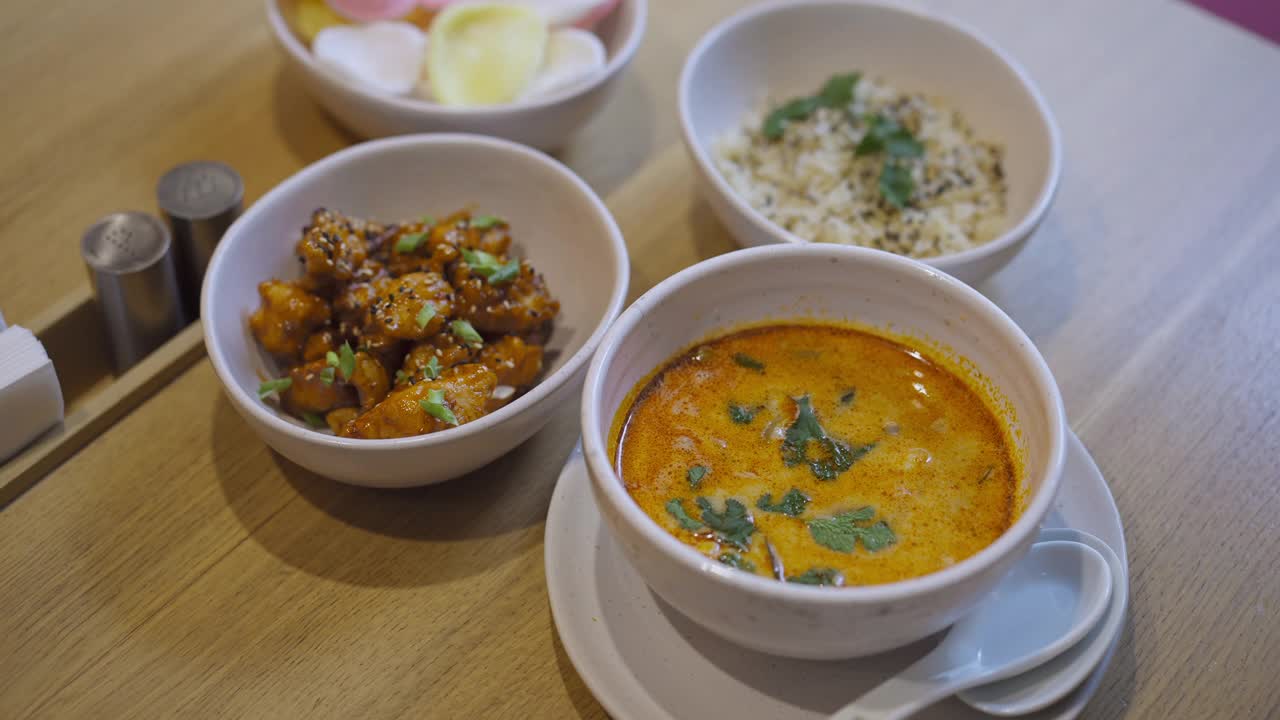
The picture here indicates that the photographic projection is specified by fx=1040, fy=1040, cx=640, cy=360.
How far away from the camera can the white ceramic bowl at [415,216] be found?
53.7 inches

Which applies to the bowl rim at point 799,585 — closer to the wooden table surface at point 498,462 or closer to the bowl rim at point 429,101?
the wooden table surface at point 498,462

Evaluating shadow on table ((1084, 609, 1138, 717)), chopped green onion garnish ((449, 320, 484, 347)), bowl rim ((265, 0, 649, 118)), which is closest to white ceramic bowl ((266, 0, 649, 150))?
bowl rim ((265, 0, 649, 118))

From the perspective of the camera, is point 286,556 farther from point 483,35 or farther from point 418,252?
point 483,35

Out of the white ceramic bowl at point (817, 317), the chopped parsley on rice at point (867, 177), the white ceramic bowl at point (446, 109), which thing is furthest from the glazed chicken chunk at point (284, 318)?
the chopped parsley on rice at point (867, 177)

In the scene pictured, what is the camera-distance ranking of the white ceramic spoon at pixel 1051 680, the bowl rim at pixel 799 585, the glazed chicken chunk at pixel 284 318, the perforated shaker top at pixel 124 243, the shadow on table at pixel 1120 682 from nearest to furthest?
the bowl rim at pixel 799 585 → the white ceramic spoon at pixel 1051 680 → the shadow on table at pixel 1120 682 → the glazed chicken chunk at pixel 284 318 → the perforated shaker top at pixel 124 243

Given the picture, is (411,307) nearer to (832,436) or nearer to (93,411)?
(93,411)

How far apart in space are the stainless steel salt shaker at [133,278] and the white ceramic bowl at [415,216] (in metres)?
0.19

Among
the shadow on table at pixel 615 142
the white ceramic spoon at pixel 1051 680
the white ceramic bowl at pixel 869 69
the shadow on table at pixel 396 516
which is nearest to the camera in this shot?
the white ceramic spoon at pixel 1051 680

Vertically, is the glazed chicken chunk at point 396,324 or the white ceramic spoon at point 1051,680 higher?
the glazed chicken chunk at point 396,324

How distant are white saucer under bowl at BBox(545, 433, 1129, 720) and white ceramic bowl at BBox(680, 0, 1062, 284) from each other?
71cm

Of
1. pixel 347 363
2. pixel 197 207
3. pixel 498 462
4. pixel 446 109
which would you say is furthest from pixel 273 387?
pixel 446 109

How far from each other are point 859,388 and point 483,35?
1.11 m

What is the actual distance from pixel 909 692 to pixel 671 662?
0.28 meters

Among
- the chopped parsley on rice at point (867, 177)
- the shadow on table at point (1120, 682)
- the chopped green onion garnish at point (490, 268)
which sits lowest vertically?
the shadow on table at point (1120, 682)
